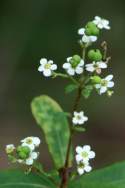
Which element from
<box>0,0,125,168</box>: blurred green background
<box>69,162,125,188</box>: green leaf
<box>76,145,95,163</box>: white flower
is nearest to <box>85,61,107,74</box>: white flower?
<box>76,145,95,163</box>: white flower

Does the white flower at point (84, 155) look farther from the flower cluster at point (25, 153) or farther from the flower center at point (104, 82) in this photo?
the flower center at point (104, 82)

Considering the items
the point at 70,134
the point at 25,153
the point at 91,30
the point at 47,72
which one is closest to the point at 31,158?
the point at 25,153

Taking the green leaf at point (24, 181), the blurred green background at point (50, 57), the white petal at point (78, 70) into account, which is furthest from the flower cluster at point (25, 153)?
the blurred green background at point (50, 57)

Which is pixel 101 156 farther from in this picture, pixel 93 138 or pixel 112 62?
pixel 112 62

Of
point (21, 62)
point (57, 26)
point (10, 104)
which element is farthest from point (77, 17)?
point (10, 104)

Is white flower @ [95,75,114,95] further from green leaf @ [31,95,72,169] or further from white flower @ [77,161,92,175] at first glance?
green leaf @ [31,95,72,169]

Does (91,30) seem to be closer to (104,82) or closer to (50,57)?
(104,82)

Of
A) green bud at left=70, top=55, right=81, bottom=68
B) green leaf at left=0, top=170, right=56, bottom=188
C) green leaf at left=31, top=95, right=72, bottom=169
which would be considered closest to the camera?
green bud at left=70, top=55, right=81, bottom=68
